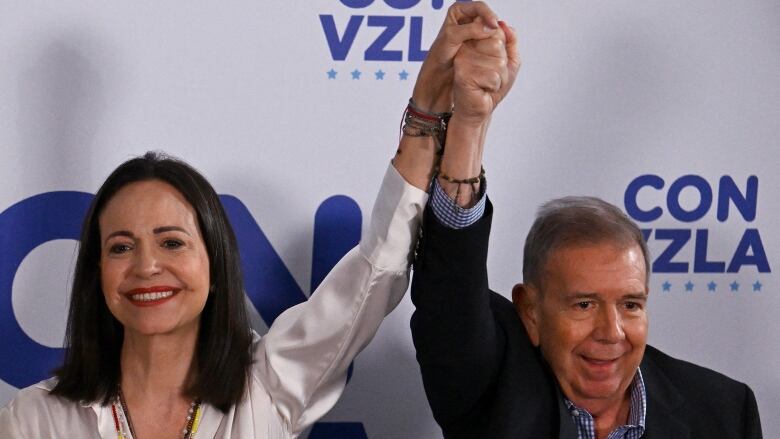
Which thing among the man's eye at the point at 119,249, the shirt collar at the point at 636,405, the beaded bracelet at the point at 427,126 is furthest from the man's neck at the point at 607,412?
the man's eye at the point at 119,249

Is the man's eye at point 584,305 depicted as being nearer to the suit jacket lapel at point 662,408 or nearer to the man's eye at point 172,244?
the suit jacket lapel at point 662,408

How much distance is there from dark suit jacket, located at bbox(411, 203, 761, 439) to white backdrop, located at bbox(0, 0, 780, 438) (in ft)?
1.05

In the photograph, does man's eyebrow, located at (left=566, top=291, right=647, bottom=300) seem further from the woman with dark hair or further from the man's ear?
the woman with dark hair

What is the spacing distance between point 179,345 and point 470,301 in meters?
0.50

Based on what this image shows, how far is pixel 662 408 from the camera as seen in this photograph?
1740 millimetres

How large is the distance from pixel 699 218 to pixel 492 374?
659mm

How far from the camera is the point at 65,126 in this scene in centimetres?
190

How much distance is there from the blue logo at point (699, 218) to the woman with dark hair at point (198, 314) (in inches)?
25.2

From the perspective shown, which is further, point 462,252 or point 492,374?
point 492,374

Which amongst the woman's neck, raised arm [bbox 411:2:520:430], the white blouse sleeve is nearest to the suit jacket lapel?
raised arm [bbox 411:2:520:430]

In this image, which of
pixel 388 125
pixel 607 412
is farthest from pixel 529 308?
pixel 388 125

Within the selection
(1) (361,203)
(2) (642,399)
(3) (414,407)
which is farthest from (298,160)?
(2) (642,399)

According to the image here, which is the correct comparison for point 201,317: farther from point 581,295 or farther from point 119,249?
point 581,295

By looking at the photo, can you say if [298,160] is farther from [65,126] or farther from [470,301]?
[470,301]
